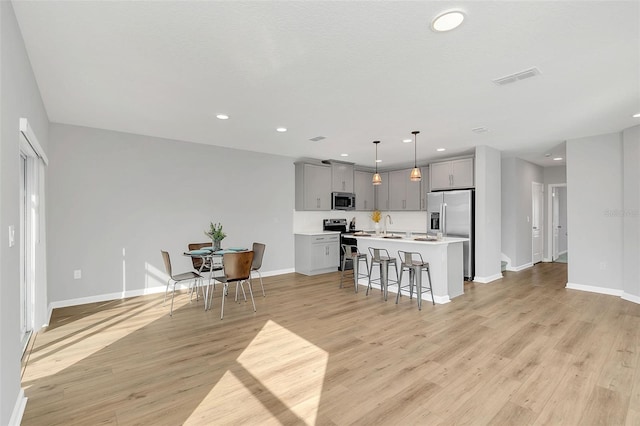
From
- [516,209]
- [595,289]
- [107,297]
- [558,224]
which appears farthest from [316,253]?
[558,224]

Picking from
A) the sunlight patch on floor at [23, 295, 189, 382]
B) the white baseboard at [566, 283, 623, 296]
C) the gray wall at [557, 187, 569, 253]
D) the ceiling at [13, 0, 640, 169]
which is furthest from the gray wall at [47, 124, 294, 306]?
the gray wall at [557, 187, 569, 253]

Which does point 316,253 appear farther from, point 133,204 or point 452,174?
point 133,204

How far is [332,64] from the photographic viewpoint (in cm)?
271

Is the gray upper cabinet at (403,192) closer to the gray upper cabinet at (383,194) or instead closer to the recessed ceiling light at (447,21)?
the gray upper cabinet at (383,194)

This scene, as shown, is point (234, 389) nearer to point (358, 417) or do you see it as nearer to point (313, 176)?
point (358, 417)

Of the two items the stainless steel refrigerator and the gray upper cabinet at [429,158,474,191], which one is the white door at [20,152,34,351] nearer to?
the stainless steel refrigerator

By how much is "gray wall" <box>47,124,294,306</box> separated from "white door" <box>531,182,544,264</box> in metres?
6.96

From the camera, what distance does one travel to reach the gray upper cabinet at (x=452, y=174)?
6.29m

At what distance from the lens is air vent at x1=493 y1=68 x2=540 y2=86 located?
2.82 meters

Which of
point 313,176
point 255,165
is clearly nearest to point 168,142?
point 255,165

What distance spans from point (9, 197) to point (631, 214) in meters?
7.38

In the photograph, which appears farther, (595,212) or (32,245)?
(595,212)

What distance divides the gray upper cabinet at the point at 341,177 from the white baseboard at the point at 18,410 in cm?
617

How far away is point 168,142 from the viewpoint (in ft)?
17.6
